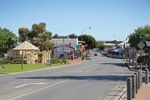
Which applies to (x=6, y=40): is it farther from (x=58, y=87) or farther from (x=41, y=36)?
(x=58, y=87)

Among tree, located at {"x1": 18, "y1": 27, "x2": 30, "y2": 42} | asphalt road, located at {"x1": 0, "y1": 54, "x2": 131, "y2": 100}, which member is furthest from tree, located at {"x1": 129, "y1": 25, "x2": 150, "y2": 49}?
asphalt road, located at {"x1": 0, "y1": 54, "x2": 131, "y2": 100}

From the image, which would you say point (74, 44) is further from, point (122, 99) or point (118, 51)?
point (122, 99)

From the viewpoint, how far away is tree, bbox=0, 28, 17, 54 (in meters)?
76.2

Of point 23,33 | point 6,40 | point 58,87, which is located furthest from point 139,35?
point 58,87

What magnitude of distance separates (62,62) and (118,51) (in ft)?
266

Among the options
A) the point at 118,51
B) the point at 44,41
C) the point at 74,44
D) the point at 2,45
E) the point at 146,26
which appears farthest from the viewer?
the point at 118,51

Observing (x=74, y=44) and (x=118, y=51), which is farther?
(x=118, y=51)

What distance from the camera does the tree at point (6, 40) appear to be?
7619cm

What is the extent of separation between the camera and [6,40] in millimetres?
77938

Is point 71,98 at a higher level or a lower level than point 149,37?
lower

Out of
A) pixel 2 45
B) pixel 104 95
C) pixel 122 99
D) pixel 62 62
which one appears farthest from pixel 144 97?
pixel 2 45

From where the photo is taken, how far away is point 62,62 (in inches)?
2635

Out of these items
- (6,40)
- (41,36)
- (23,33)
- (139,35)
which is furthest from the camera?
(23,33)

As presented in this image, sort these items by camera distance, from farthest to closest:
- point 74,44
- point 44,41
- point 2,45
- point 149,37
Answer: point 74,44 < point 44,41 < point 2,45 < point 149,37
